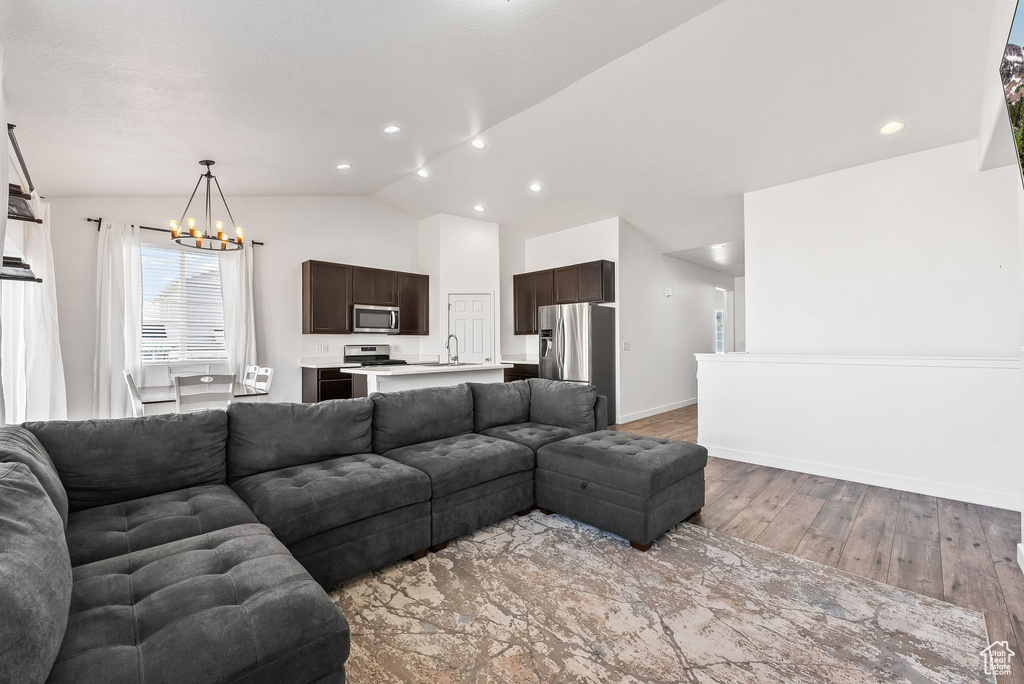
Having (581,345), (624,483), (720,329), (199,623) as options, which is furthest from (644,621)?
(720,329)

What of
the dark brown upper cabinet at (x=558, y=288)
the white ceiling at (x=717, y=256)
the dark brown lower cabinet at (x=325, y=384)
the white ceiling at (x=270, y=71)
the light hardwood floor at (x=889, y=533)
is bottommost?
the light hardwood floor at (x=889, y=533)

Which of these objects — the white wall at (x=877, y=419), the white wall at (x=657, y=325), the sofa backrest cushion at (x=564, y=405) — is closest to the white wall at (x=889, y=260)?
the white wall at (x=877, y=419)

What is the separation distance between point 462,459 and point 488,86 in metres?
2.65

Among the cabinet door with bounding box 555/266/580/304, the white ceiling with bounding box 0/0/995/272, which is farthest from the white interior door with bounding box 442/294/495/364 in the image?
the white ceiling with bounding box 0/0/995/272

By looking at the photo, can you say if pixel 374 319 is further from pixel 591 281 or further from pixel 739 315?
pixel 739 315

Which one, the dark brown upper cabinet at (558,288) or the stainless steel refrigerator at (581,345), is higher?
the dark brown upper cabinet at (558,288)

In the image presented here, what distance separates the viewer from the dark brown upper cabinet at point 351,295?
18.8 feet

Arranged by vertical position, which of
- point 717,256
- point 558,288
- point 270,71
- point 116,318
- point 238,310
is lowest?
point 116,318

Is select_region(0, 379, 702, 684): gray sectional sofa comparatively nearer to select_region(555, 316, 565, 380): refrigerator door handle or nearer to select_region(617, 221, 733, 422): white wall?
select_region(555, 316, 565, 380): refrigerator door handle

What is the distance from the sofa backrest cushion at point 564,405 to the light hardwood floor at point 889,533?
102cm

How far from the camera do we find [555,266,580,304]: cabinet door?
6.37 m

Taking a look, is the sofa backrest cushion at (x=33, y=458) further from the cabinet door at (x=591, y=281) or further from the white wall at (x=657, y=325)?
the white wall at (x=657, y=325)

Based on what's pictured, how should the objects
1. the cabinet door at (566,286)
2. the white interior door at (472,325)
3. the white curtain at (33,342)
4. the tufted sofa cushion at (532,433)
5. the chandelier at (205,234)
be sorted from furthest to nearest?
the white interior door at (472,325) < the cabinet door at (566,286) < the chandelier at (205,234) < the white curtain at (33,342) < the tufted sofa cushion at (532,433)

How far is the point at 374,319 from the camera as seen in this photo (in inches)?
247
